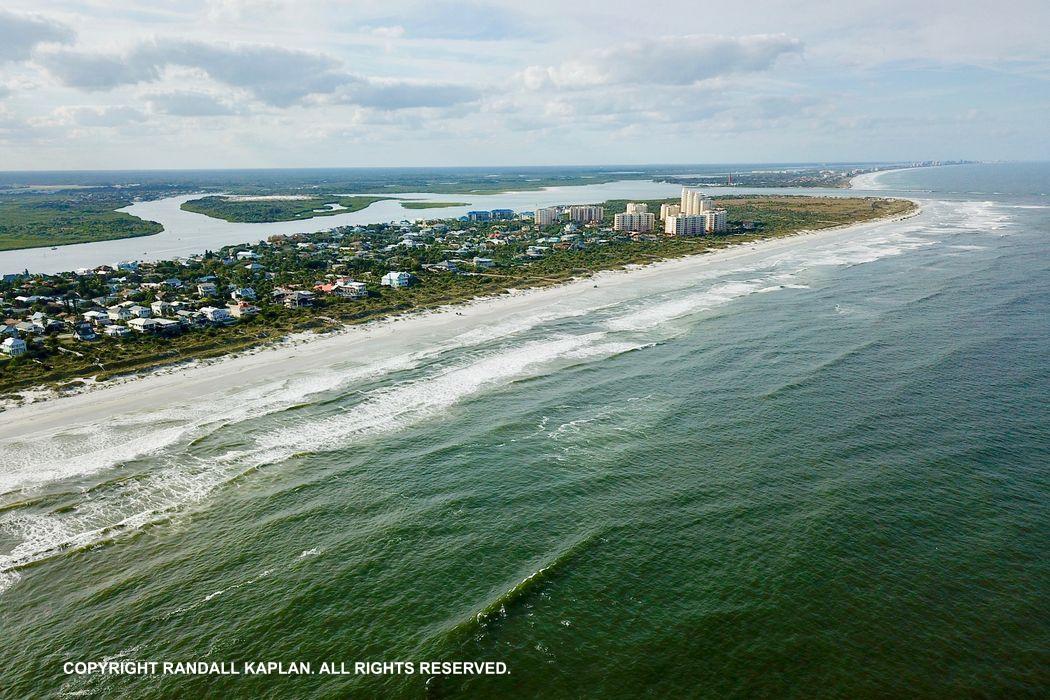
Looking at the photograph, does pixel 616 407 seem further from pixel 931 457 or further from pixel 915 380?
pixel 915 380

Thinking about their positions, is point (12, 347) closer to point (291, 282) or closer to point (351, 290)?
point (351, 290)

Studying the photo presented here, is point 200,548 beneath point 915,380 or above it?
beneath

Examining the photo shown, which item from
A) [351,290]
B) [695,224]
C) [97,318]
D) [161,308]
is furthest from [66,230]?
[695,224]

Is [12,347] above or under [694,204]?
under

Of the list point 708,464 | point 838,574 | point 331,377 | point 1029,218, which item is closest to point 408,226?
point 331,377

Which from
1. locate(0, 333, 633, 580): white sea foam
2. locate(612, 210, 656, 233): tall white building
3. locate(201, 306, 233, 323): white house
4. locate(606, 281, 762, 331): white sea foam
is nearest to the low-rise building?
locate(201, 306, 233, 323): white house

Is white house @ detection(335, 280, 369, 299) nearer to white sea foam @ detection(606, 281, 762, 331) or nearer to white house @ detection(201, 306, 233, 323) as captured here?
white house @ detection(201, 306, 233, 323)
